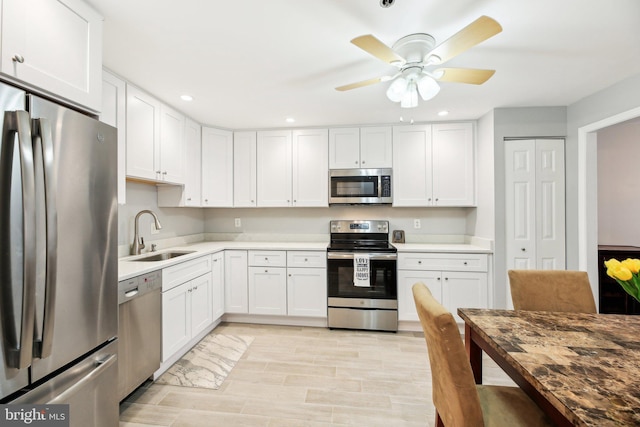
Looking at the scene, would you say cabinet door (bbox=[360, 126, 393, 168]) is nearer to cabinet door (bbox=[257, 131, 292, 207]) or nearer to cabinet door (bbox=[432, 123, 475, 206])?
cabinet door (bbox=[432, 123, 475, 206])

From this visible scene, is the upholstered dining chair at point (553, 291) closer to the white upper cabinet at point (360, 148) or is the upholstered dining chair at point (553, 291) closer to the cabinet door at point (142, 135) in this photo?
the white upper cabinet at point (360, 148)

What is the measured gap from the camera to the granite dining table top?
2.36ft

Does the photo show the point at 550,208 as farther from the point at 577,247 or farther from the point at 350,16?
the point at 350,16

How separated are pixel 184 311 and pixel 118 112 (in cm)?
170

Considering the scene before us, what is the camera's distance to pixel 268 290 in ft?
10.2

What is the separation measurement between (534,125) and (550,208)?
86cm

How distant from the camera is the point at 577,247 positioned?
8.74 feet

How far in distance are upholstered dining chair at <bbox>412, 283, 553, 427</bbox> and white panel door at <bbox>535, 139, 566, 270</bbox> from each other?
2143 millimetres

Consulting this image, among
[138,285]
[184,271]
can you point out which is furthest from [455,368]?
[184,271]

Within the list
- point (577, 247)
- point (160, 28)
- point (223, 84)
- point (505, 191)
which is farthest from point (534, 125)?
point (160, 28)

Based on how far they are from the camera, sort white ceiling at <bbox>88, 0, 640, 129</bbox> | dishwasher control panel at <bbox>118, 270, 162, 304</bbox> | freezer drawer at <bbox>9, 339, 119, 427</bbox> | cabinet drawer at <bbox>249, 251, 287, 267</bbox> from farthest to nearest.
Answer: cabinet drawer at <bbox>249, 251, 287, 267</bbox> < dishwasher control panel at <bbox>118, 270, 162, 304</bbox> < white ceiling at <bbox>88, 0, 640, 129</bbox> < freezer drawer at <bbox>9, 339, 119, 427</bbox>

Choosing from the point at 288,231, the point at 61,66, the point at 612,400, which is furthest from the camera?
the point at 288,231

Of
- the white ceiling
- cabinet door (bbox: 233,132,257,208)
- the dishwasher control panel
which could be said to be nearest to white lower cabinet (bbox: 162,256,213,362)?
the dishwasher control panel

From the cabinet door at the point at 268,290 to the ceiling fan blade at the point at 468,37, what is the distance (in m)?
2.47
